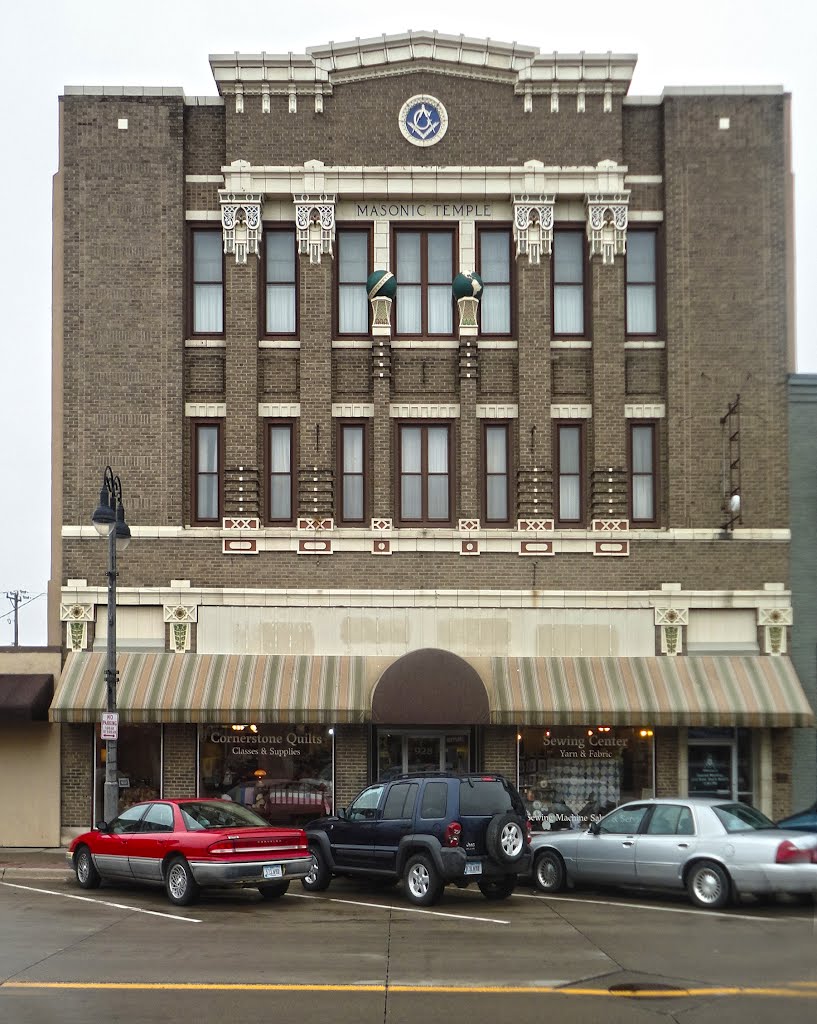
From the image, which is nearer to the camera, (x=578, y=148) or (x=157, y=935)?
(x=157, y=935)

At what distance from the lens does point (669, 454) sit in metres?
26.5

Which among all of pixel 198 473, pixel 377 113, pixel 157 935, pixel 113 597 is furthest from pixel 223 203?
pixel 157 935

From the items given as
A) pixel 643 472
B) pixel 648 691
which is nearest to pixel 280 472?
pixel 643 472

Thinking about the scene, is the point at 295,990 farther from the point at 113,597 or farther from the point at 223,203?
the point at 223,203

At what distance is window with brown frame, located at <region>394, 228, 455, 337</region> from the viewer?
27.1m

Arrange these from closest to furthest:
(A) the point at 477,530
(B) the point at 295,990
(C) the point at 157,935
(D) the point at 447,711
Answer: (B) the point at 295,990
(C) the point at 157,935
(D) the point at 447,711
(A) the point at 477,530

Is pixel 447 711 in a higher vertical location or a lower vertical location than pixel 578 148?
lower

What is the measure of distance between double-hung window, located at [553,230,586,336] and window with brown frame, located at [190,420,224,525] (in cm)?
736

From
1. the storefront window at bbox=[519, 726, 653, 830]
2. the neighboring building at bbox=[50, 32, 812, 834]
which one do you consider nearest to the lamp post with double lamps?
the neighboring building at bbox=[50, 32, 812, 834]

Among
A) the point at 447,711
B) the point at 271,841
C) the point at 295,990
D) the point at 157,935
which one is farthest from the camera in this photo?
the point at 447,711

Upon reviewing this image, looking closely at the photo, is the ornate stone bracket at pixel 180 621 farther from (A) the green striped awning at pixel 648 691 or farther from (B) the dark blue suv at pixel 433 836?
(B) the dark blue suv at pixel 433 836

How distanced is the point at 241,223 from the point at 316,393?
3.82 metres

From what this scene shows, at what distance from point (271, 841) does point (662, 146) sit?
16633mm

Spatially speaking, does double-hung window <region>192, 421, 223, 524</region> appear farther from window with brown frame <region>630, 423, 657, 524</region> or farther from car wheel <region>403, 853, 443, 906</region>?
car wheel <region>403, 853, 443, 906</region>
